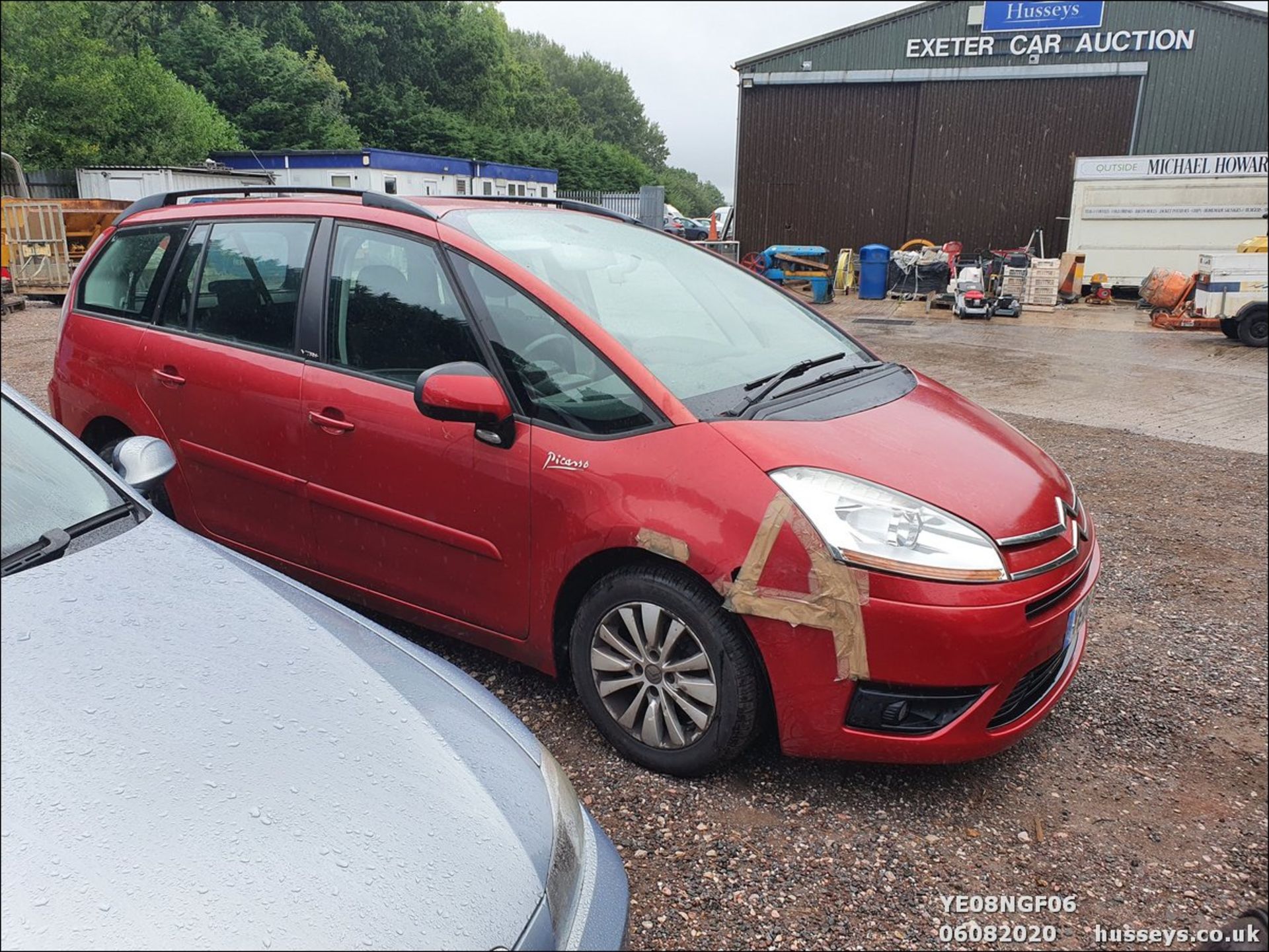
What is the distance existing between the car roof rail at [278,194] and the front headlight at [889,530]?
1639 mm

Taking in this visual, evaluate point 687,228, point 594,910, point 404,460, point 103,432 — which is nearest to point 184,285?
point 103,432

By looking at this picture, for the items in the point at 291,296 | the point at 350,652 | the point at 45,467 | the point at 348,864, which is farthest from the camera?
the point at 291,296

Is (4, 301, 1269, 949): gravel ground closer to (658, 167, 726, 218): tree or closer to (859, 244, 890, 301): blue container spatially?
(859, 244, 890, 301): blue container

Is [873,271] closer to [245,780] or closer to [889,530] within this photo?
[889,530]

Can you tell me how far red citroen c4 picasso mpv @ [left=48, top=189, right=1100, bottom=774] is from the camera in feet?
8.05

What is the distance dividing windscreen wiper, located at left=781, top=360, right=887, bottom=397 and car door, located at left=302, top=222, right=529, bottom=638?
87cm

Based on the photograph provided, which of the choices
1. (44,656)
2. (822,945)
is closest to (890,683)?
(822,945)

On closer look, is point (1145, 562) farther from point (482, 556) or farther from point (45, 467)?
point (45, 467)

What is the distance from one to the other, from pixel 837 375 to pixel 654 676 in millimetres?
1210

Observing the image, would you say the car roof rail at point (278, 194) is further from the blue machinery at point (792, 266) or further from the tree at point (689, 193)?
the tree at point (689, 193)

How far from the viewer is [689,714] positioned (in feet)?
8.71

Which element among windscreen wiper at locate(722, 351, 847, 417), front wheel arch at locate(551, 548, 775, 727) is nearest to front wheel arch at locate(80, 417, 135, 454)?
front wheel arch at locate(551, 548, 775, 727)

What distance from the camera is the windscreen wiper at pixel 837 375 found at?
9.77 ft

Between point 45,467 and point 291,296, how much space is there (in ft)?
4.86
